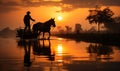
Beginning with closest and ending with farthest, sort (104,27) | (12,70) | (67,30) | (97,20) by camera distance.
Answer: (12,70) → (97,20) → (104,27) → (67,30)

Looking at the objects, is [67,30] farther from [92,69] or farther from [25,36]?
[92,69]

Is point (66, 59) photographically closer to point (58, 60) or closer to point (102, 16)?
point (58, 60)

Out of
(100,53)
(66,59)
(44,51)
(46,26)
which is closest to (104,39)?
(46,26)

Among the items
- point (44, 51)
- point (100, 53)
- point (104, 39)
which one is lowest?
point (100, 53)

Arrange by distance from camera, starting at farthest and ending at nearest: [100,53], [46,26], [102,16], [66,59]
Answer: [102,16] < [46,26] < [100,53] < [66,59]

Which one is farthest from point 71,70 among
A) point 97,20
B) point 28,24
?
point 97,20

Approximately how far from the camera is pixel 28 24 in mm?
49500

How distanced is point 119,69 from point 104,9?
6991 centimetres

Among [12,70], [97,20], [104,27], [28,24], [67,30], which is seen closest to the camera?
[12,70]

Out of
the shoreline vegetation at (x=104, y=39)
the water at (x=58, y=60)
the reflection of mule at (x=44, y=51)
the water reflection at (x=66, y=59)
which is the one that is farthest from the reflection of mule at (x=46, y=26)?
the water at (x=58, y=60)

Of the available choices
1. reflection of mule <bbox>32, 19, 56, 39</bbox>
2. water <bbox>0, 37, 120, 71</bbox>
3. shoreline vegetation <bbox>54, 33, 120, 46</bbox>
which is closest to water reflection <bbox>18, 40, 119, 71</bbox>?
water <bbox>0, 37, 120, 71</bbox>

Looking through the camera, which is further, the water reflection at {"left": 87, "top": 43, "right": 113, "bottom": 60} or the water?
the water reflection at {"left": 87, "top": 43, "right": 113, "bottom": 60}

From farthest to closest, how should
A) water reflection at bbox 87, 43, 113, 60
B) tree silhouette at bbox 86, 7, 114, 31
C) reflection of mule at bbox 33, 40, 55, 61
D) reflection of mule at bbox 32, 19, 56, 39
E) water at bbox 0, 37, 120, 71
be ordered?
tree silhouette at bbox 86, 7, 114, 31, reflection of mule at bbox 32, 19, 56, 39, reflection of mule at bbox 33, 40, 55, 61, water reflection at bbox 87, 43, 113, 60, water at bbox 0, 37, 120, 71

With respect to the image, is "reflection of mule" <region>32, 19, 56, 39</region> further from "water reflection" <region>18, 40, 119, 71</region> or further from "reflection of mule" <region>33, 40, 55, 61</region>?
"water reflection" <region>18, 40, 119, 71</region>
